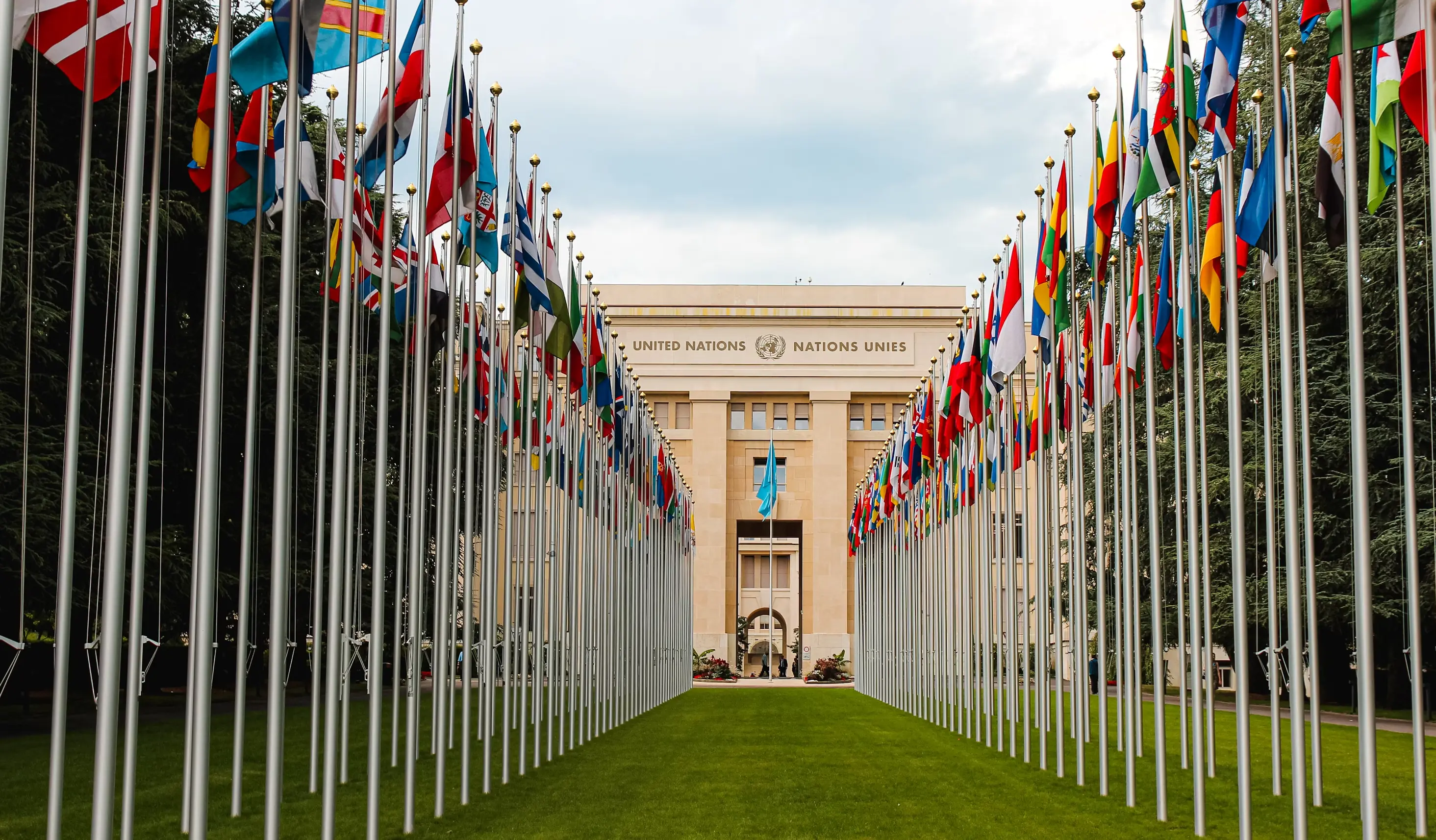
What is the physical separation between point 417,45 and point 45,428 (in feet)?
44.6

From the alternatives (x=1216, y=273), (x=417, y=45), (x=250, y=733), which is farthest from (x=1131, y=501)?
(x=250, y=733)

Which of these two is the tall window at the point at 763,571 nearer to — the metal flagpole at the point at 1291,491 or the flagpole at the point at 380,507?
the flagpole at the point at 380,507

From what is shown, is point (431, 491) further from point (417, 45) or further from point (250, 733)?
point (417, 45)

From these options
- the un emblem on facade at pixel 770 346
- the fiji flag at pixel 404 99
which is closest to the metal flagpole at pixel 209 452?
the fiji flag at pixel 404 99

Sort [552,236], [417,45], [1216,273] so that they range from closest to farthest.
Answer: [417,45], [1216,273], [552,236]

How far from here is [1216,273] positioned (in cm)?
1548

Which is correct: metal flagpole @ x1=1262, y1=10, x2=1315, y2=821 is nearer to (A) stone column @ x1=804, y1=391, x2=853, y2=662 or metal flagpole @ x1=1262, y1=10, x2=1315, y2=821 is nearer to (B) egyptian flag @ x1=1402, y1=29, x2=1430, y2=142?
(B) egyptian flag @ x1=1402, y1=29, x2=1430, y2=142

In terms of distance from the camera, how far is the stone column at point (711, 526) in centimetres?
7375

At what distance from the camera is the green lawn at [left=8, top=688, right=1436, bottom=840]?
14680 mm

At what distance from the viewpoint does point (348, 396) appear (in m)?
12.2

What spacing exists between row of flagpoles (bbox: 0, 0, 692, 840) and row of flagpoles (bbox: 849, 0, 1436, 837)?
6620 millimetres

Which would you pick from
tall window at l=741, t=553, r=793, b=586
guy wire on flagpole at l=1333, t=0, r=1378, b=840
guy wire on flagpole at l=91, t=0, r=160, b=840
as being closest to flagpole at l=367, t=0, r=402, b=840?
guy wire on flagpole at l=91, t=0, r=160, b=840

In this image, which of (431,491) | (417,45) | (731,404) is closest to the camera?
(417,45)

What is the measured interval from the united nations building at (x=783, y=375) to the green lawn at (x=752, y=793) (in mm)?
48920
